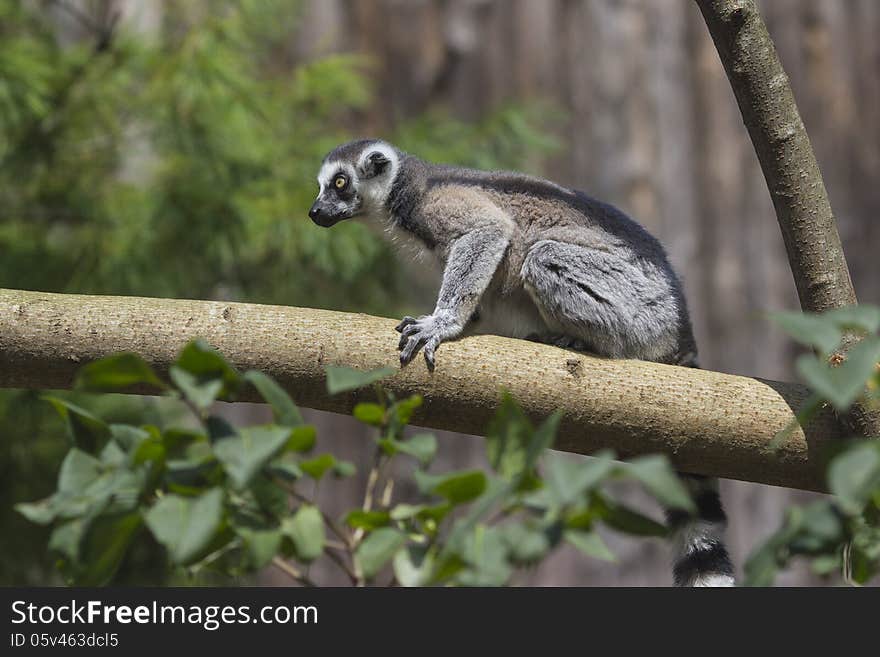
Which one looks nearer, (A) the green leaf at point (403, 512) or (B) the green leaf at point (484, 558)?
(B) the green leaf at point (484, 558)

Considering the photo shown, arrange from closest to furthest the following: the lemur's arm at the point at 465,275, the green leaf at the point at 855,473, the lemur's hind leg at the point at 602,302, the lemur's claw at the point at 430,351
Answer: the green leaf at the point at 855,473 < the lemur's claw at the point at 430,351 < the lemur's arm at the point at 465,275 < the lemur's hind leg at the point at 602,302

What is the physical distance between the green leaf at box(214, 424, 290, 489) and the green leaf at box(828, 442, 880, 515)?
1.57ft

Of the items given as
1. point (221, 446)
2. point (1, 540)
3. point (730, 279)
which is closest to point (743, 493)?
point (730, 279)

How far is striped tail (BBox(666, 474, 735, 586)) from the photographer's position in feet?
8.46

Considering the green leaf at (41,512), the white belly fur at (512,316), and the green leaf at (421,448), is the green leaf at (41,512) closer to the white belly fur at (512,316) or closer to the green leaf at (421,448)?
the green leaf at (421,448)

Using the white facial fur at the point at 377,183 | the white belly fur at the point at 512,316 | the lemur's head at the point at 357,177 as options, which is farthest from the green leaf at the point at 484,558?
the white facial fur at the point at 377,183

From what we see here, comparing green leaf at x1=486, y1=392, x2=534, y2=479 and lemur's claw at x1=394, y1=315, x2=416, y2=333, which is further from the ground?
lemur's claw at x1=394, y1=315, x2=416, y2=333

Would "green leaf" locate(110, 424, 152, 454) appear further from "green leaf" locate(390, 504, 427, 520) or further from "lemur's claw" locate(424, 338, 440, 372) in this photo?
"lemur's claw" locate(424, 338, 440, 372)

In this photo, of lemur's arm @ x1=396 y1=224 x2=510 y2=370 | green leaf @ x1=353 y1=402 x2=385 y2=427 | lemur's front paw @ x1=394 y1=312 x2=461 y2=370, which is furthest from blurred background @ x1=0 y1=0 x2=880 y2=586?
green leaf @ x1=353 y1=402 x2=385 y2=427

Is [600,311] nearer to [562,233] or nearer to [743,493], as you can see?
[562,233]

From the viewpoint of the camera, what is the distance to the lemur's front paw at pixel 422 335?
248 centimetres

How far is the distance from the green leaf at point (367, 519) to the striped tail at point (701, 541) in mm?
1577

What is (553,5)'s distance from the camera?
17.0 ft

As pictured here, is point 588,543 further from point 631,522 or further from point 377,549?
point 377,549
